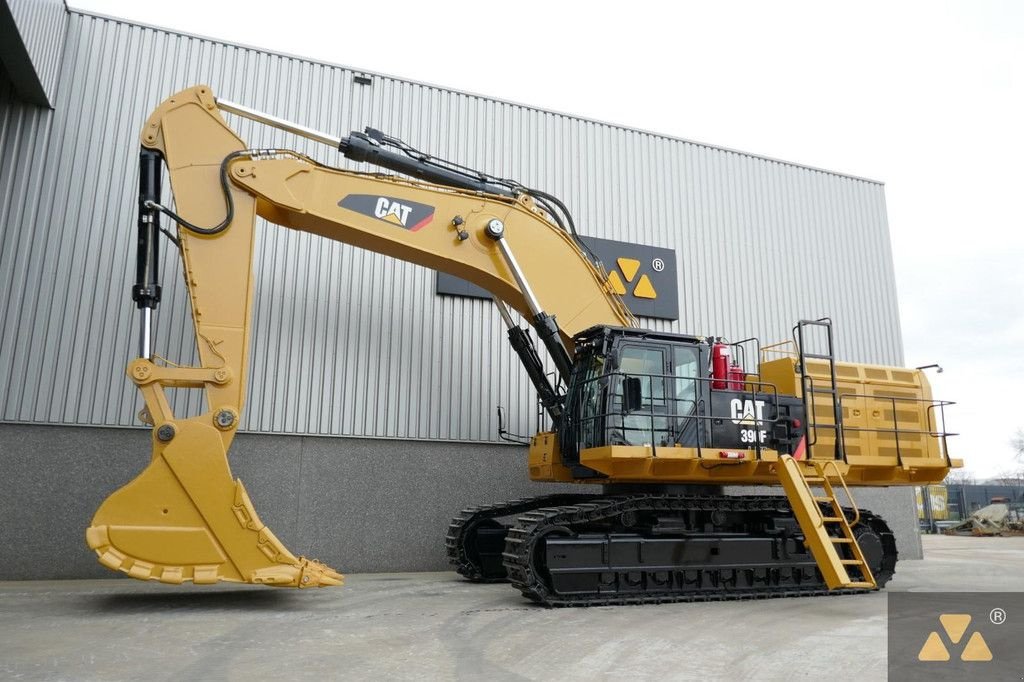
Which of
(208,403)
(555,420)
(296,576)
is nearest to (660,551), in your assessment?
(555,420)

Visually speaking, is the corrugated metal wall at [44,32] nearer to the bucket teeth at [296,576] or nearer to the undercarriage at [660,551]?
the bucket teeth at [296,576]

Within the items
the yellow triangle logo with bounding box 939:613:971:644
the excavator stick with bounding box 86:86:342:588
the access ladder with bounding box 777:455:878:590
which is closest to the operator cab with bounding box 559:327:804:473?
the access ladder with bounding box 777:455:878:590

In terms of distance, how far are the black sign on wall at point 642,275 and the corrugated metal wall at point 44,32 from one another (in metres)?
9.71

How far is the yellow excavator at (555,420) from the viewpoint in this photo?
8.24 meters

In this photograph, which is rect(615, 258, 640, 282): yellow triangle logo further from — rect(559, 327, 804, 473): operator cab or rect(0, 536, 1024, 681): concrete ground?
rect(0, 536, 1024, 681): concrete ground

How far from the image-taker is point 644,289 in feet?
50.2

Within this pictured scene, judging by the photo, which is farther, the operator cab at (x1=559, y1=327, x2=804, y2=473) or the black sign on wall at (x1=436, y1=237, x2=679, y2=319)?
the black sign on wall at (x1=436, y1=237, x2=679, y2=319)

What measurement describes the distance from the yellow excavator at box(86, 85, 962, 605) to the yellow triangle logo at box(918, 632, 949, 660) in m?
1.68

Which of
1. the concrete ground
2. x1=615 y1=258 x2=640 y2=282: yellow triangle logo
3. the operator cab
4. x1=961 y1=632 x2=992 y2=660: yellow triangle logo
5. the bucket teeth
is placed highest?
x1=615 y1=258 x2=640 y2=282: yellow triangle logo

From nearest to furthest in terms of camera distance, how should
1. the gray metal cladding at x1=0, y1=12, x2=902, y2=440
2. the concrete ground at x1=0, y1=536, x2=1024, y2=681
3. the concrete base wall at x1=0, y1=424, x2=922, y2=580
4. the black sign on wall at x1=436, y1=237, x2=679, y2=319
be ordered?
1. the concrete ground at x1=0, y1=536, x2=1024, y2=681
2. the concrete base wall at x1=0, y1=424, x2=922, y2=580
3. the gray metal cladding at x1=0, y1=12, x2=902, y2=440
4. the black sign on wall at x1=436, y1=237, x2=679, y2=319

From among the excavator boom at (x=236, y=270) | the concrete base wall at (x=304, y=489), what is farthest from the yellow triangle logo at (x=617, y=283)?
the concrete base wall at (x=304, y=489)

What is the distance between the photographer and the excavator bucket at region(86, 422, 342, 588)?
784cm

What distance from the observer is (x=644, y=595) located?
9180 mm

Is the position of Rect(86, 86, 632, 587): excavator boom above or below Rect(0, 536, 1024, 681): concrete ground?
above
